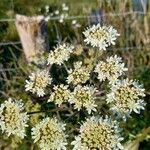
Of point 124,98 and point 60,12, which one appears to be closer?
point 124,98

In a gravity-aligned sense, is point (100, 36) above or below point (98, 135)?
above

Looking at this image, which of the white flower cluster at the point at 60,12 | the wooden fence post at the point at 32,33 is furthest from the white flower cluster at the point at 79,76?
the white flower cluster at the point at 60,12

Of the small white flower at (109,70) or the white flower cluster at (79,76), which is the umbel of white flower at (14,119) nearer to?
the white flower cluster at (79,76)

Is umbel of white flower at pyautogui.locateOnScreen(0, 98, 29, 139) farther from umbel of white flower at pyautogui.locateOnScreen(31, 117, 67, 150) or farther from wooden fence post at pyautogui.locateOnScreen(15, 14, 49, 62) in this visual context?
wooden fence post at pyautogui.locateOnScreen(15, 14, 49, 62)

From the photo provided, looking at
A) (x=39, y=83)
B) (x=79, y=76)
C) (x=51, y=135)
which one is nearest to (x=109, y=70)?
(x=79, y=76)

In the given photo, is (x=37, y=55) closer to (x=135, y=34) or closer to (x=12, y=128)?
(x=135, y=34)

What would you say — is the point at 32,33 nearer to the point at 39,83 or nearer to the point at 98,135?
the point at 39,83

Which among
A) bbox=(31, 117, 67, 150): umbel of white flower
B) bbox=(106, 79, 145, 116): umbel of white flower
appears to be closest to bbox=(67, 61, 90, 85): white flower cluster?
bbox=(106, 79, 145, 116): umbel of white flower
